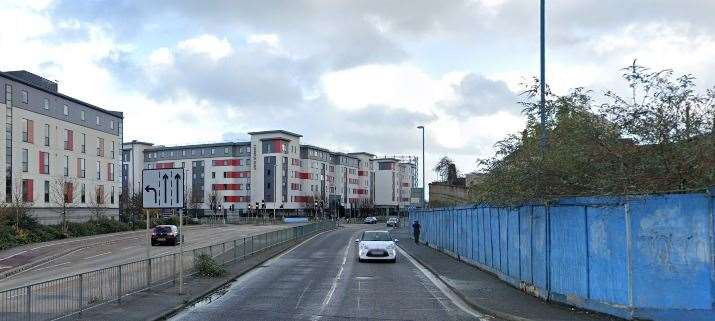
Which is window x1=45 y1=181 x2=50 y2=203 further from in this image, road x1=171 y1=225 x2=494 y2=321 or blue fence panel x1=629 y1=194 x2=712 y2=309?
blue fence panel x1=629 y1=194 x2=712 y2=309

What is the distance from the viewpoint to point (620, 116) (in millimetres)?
12562

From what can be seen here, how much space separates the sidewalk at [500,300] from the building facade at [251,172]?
9803 cm

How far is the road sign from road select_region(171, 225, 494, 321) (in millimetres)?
2680

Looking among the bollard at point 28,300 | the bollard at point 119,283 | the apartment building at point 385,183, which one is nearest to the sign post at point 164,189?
the bollard at point 119,283

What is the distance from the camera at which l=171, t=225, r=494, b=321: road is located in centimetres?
1327

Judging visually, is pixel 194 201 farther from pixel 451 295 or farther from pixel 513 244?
pixel 451 295

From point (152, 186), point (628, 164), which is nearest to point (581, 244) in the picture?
point (628, 164)

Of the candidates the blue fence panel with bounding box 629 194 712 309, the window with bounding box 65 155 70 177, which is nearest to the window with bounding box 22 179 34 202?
the window with bounding box 65 155 70 177

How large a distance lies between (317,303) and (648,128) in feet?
26.5

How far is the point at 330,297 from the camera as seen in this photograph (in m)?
16.2

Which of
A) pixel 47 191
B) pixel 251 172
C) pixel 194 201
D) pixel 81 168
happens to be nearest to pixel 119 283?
pixel 47 191

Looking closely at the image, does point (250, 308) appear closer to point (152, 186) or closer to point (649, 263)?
point (152, 186)

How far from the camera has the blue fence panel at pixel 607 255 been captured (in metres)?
11.4

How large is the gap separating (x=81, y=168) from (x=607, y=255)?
67.1 metres
